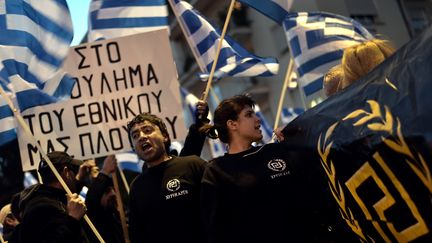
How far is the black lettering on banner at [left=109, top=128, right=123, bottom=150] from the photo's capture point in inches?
203

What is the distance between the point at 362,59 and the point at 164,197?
1.34 meters

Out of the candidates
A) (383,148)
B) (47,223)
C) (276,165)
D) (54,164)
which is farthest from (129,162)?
(383,148)

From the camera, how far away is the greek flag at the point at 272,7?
5.62 metres

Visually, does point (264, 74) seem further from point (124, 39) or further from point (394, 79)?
point (394, 79)

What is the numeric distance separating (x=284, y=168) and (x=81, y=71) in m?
2.93

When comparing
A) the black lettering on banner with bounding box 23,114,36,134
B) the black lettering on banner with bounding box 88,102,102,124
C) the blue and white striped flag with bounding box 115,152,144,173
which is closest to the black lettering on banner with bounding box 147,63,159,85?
the black lettering on banner with bounding box 88,102,102,124

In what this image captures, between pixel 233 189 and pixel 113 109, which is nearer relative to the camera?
pixel 233 189

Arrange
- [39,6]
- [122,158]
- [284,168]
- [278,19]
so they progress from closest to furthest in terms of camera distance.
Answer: [284,168] → [39,6] → [278,19] → [122,158]

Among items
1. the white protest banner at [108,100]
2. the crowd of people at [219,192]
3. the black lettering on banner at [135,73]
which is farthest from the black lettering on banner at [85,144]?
the crowd of people at [219,192]

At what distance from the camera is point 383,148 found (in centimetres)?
244

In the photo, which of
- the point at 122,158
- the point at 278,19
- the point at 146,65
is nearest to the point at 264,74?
the point at 278,19

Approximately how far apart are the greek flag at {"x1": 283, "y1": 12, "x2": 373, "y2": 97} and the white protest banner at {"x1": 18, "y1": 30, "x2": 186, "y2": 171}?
1.56m

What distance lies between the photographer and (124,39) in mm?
5453

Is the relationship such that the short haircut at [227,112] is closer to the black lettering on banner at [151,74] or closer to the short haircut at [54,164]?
the short haircut at [54,164]
